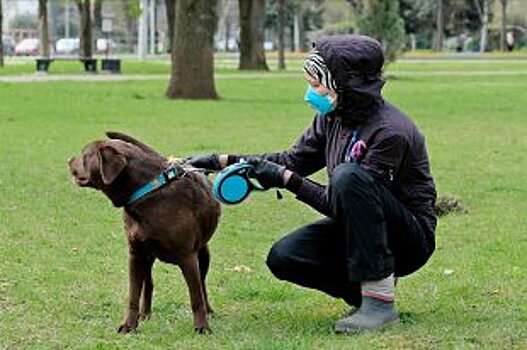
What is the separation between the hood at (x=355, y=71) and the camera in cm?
571

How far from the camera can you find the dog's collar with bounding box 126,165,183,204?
5.68 m

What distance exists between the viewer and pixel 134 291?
594 centimetres

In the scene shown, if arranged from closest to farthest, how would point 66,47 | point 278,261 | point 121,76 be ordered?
1. point 278,261
2. point 121,76
3. point 66,47

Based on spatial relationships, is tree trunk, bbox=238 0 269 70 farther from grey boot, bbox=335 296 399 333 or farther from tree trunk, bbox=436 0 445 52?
grey boot, bbox=335 296 399 333

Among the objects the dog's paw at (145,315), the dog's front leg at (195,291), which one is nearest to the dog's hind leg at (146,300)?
the dog's paw at (145,315)

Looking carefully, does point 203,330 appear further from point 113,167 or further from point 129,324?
point 113,167

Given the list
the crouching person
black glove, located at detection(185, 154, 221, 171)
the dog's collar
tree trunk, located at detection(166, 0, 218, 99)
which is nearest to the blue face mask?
the crouching person

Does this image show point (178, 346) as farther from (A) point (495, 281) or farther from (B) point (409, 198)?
(A) point (495, 281)

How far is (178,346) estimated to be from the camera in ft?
18.5

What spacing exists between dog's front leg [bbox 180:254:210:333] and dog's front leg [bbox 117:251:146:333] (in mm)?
262

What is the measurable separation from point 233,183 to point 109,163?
604 millimetres

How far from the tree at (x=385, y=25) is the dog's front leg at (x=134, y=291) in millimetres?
37303

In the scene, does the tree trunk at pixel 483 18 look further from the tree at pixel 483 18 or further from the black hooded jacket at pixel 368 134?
the black hooded jacket at pixel 368 134

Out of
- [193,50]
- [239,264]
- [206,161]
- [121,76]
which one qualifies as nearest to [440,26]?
[121,76]
